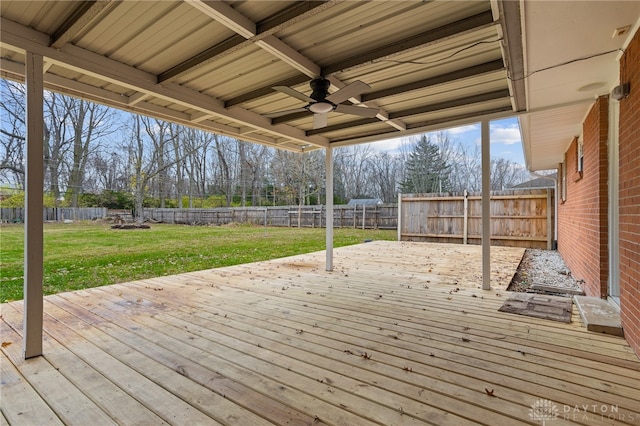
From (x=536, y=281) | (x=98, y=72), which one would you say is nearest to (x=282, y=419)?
(x=98, y=72)

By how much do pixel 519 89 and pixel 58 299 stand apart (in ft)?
18.3

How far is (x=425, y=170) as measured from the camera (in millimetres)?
19297

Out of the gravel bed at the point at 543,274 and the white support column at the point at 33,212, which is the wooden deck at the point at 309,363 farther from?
the gravel bed at the point at 543,274

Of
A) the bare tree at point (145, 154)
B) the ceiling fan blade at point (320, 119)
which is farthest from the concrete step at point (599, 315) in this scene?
the bare tree at point (145, 154)

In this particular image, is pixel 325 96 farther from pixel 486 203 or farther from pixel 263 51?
pixel 486 203

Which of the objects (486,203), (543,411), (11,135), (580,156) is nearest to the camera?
(543,411)

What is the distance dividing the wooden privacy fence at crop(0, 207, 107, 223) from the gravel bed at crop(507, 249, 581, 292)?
870 cm

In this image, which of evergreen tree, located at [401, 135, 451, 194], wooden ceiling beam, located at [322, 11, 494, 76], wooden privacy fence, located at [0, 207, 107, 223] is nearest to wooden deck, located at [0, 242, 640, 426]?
wooden ceiling beam, located at [322, 11, 494, 76]

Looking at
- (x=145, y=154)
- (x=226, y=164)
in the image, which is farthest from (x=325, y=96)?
(x=226, y=164)

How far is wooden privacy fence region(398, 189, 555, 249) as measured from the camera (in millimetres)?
8627

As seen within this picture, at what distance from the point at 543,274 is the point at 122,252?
8.91 meters

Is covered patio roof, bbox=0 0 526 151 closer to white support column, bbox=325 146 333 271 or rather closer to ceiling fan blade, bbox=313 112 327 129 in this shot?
ceiling fan blade, bbox=313 112 327 129

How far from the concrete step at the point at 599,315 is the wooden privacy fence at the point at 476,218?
20.4ft

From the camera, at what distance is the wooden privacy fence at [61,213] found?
19.8 feet
